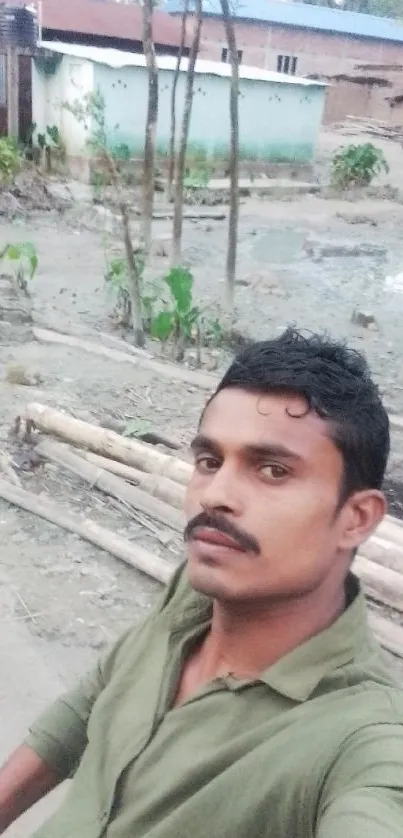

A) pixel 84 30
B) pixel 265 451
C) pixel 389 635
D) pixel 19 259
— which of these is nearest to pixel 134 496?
pixel 389 635

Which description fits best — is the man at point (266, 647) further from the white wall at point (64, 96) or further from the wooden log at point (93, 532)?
the white wall at point (64, 96)

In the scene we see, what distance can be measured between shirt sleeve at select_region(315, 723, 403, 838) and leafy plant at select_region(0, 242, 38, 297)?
21.2 feet

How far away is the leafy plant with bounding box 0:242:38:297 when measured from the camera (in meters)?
7.18

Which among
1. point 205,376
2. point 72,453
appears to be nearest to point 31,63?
point 205,376

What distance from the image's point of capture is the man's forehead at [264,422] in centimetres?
122

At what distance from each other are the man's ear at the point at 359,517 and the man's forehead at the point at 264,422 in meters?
0.09

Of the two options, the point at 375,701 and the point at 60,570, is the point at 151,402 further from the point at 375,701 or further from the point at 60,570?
the point at 375,701

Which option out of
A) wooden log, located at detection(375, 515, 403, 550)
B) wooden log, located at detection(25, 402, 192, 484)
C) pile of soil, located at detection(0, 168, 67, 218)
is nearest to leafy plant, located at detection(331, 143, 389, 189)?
pile of soil, located at detection(0, 168, 67, 218)

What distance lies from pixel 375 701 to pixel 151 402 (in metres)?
4.25

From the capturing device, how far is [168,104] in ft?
54.3

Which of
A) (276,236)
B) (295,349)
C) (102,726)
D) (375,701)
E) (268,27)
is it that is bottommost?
Answer: (276,236)

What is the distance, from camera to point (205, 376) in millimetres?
5883

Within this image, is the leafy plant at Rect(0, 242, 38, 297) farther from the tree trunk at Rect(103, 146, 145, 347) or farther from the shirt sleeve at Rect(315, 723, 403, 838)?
the shirt sleeve at Rect(315, 723, 403, 838)

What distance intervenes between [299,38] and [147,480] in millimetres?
25540
